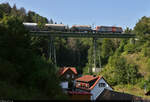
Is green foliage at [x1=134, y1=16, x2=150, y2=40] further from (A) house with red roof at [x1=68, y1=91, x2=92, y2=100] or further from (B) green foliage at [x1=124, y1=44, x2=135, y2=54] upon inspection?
(A) house with red roof at [x1=68, y1=91, x2=92, y2=100]

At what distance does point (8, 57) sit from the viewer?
52.0 ft

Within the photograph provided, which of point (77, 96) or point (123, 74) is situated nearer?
point (77, 96)

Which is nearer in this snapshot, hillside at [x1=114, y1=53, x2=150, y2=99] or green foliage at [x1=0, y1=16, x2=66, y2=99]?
green foliage at [x1=0, y1=16, x2=66, y2=99]

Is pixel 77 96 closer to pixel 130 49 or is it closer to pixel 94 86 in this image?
pixel 94 86

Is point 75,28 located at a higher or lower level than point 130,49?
higher

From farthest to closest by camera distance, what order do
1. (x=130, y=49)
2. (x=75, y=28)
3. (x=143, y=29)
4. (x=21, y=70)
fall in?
1. (x=130, y=49)
2. (x=75, y=28)
3. (x=143, y=29)
4. (x=21, y=70)

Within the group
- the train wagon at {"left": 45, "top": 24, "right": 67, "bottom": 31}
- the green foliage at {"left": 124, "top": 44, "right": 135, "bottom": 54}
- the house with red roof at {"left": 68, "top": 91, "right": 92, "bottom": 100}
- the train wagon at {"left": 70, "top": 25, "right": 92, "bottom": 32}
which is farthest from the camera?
the green foliage at {"left": 124, "top": 44, "right": 135, "bottom": 54}

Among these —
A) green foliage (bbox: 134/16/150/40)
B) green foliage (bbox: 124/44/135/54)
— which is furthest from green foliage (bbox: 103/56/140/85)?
green foliage (bbox: 124/44/135/54)

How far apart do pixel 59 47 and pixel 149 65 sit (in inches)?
1506

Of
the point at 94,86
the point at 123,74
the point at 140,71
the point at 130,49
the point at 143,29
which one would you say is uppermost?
the point at 143,29

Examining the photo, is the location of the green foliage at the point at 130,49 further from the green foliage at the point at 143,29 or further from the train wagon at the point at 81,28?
the train wagon at the point at 81,28

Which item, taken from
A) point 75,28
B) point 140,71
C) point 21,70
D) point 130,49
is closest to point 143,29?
point 130,49

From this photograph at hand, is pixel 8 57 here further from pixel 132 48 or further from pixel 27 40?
pixel 132 48

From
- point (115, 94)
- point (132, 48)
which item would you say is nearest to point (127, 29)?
point (132, 48)
